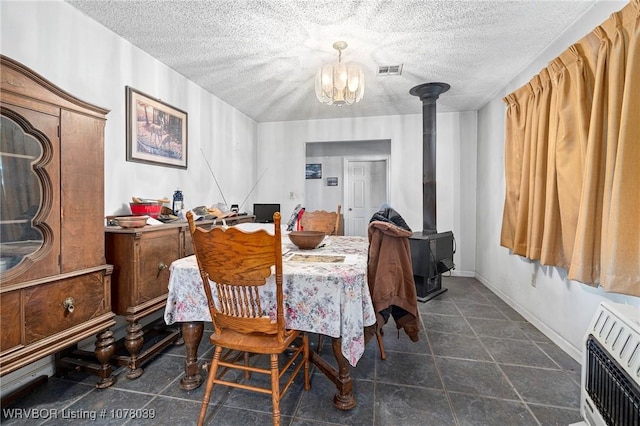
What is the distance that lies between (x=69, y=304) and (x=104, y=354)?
1.36ft

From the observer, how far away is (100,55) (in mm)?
2131

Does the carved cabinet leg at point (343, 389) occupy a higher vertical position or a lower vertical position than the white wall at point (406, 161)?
lower

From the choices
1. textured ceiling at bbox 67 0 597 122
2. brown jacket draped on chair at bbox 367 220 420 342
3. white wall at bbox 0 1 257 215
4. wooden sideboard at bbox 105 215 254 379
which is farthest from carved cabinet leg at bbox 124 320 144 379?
textured ceiling at bbox 67 0 597 122

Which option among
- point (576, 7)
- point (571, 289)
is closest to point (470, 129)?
point (576, 7)

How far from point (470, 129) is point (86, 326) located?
4712 mm

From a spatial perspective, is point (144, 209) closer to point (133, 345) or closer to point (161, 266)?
point (161, 266)

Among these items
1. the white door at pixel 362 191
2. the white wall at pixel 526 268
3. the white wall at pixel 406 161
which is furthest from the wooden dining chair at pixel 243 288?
the white door at pixel 362 191

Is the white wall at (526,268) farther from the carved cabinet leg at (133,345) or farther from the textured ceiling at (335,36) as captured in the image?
the carved cabinet leg at (133,345)

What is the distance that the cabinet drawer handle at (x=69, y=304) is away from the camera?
5.11ft

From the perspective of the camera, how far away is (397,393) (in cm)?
173

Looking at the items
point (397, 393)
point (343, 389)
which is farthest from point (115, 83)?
point (397, 393)

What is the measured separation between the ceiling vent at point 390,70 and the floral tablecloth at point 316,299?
2.14m

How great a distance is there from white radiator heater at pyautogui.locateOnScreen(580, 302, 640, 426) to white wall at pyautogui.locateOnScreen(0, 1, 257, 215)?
3014mm

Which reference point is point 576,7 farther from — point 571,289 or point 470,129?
point 470,129
